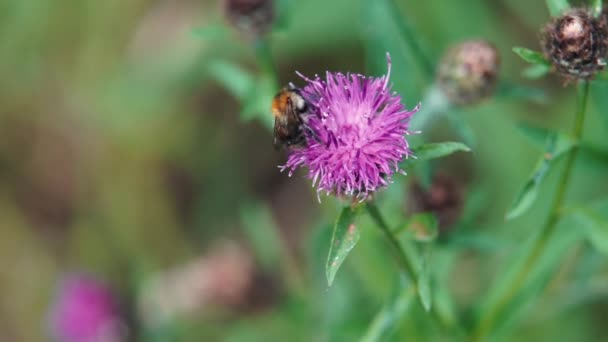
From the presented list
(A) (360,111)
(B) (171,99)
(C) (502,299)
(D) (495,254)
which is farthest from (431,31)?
(A) (360,111)

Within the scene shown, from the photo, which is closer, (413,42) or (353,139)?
(353,139)

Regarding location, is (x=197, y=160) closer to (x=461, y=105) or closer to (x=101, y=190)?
(x=101, y=190)

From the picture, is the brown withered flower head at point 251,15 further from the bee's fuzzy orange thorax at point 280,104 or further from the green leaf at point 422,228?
the green leaf at point 422,228

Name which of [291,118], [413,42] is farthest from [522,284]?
[291,118]

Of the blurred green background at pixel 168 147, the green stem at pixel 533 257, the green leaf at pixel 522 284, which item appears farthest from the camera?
the blurred green background at pixel 168 147

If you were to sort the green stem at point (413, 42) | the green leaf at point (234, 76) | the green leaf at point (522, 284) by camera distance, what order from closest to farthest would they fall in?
the green leaf at point (522, 284)
the green stem at point (413, 42)
the green leaf at point (234, 76)

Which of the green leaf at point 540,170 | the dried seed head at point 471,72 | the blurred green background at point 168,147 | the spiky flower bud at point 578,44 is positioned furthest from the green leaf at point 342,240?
the blurred green background at point 168,147

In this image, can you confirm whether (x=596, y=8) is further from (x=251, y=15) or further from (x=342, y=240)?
(x=251, y=15)
